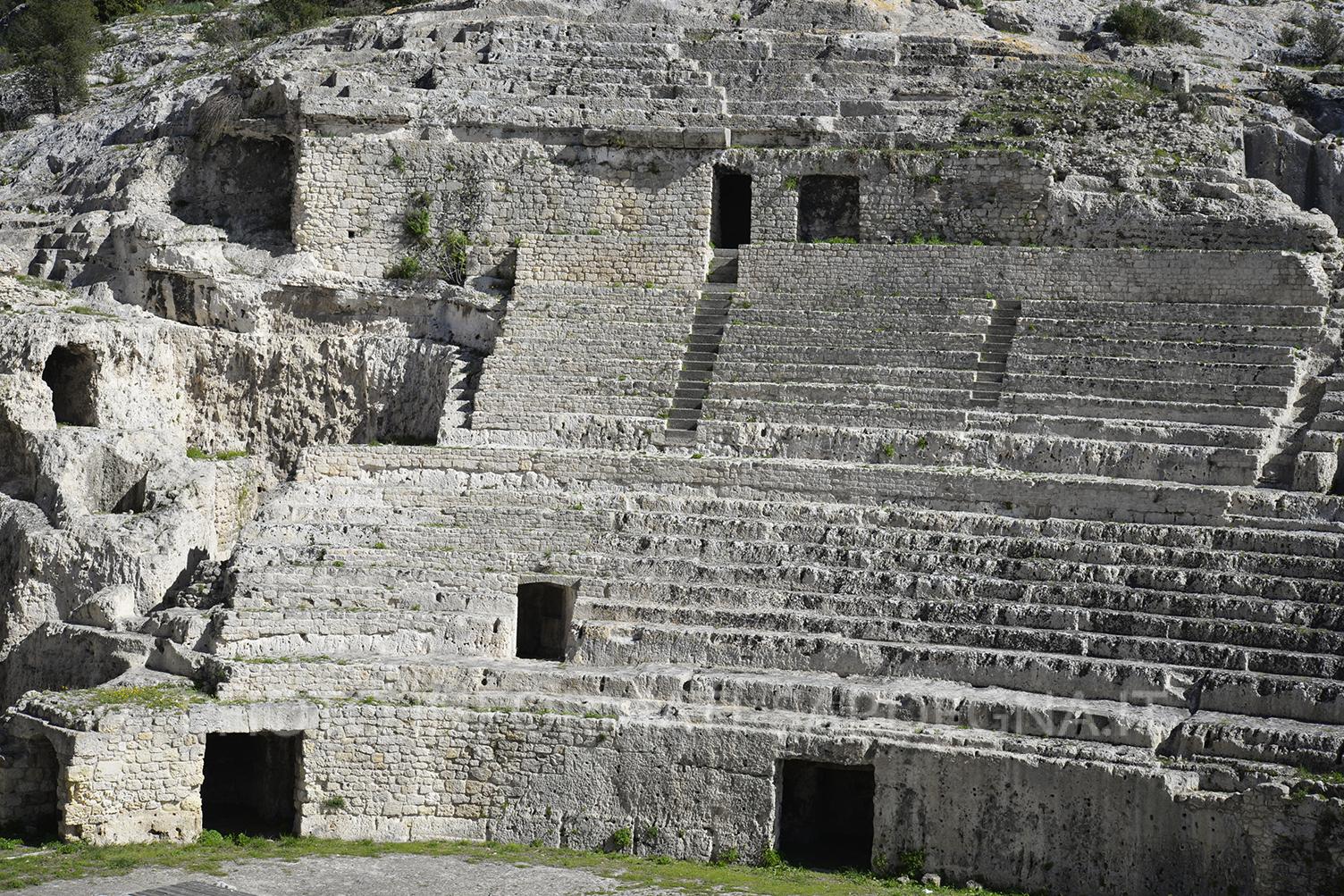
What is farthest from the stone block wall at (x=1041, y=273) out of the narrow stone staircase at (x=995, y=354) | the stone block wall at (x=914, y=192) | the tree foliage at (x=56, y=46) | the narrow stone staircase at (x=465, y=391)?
the tree foliage at (x=56, y=46)

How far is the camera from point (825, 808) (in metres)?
19.3

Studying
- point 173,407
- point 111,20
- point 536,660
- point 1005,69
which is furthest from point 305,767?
point 111,20

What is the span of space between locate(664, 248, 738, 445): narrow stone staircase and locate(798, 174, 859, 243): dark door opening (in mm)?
1151

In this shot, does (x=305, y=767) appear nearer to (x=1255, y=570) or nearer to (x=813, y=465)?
(x=813, y=465)

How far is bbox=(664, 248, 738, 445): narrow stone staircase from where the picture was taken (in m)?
23.5

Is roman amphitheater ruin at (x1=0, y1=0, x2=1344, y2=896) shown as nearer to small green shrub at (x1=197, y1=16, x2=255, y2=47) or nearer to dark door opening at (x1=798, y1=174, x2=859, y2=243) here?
dark door opening at (x1=798, y1=174, x2=859, y2=243)

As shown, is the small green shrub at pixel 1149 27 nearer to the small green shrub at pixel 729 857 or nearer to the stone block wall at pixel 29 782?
the small green shrub at pixel 729 857

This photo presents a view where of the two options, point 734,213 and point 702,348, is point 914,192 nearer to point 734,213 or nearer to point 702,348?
point 734,213

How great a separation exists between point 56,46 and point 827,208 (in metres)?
15.6

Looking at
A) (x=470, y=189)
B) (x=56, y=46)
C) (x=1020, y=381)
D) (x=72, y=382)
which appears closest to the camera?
(x=1020, y=381)

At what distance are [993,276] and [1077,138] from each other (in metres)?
3.25

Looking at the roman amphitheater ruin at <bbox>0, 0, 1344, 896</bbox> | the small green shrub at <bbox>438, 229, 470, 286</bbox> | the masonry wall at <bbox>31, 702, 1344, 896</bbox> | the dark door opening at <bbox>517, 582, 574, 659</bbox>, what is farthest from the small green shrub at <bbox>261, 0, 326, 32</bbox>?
the masonry wall at <bbox>31, 702, 1344, 896</bbox>

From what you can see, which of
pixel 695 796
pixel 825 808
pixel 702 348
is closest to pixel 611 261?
pixel 702 348

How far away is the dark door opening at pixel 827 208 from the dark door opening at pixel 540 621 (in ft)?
25.3
